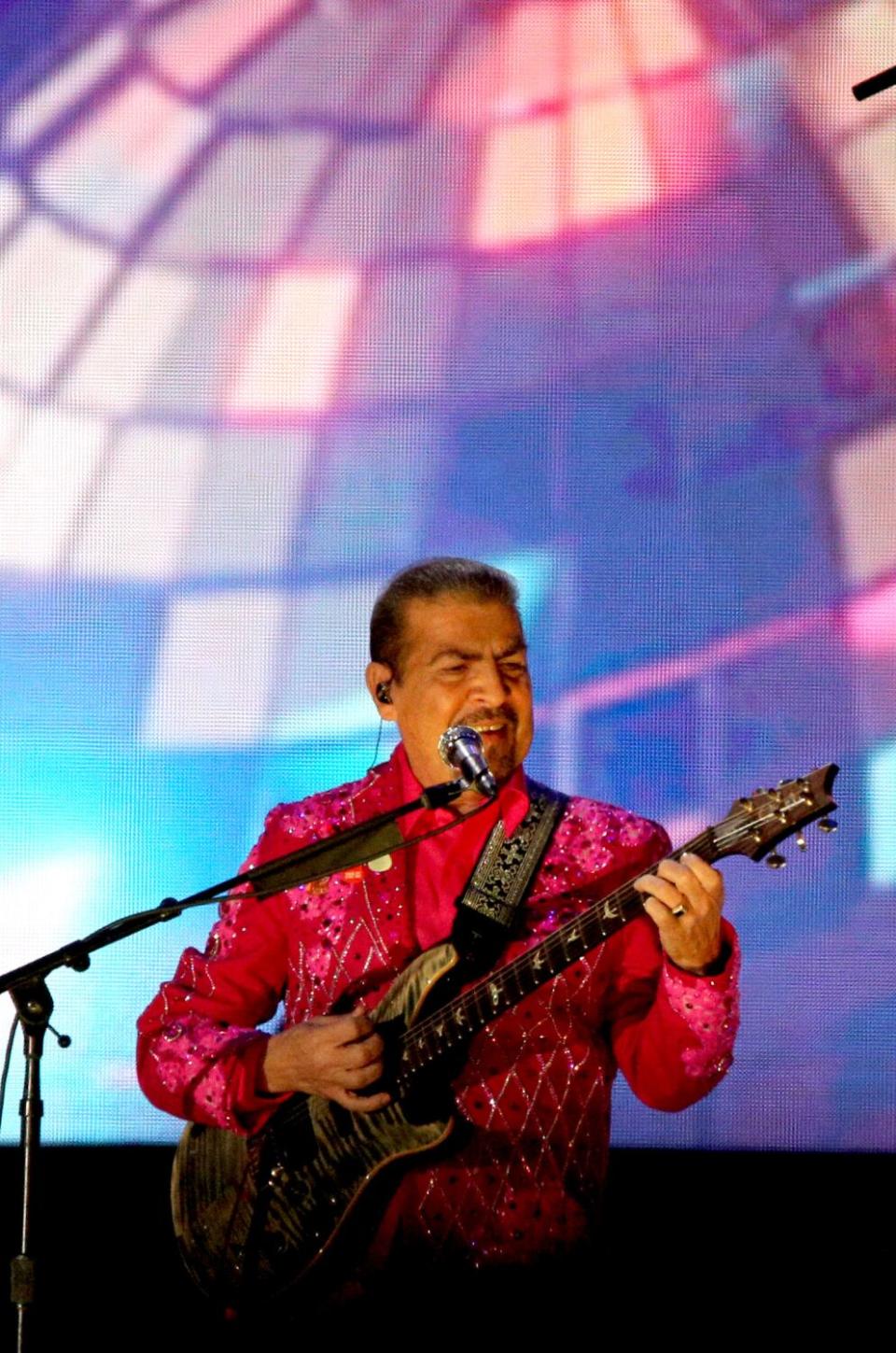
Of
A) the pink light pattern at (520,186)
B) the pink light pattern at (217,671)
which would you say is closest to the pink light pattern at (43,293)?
the pink light pattern at (217,671)

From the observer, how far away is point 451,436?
3770 millimetres

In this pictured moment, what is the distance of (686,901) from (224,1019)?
952 mm

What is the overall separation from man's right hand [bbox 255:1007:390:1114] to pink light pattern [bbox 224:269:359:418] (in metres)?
1.67

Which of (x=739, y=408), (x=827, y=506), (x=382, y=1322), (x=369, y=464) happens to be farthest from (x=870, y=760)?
(x=382, y=1322)

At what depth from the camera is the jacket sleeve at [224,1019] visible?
273 cm

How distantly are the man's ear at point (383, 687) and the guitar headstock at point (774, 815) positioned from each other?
769mm

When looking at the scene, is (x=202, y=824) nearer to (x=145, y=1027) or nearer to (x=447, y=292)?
(x=145, y=1027)

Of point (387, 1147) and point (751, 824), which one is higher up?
point (751, 824)

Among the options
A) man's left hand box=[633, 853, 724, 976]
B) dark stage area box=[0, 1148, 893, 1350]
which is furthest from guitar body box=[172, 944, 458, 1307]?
dark stage area box=[0, 1148, 893, 1350]

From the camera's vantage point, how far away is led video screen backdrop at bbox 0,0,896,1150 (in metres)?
3.64

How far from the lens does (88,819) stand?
3.75 metres

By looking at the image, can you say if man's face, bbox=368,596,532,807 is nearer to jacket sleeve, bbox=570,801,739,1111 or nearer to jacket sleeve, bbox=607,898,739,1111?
jacket sleeve, bbox=570,801,739,1111

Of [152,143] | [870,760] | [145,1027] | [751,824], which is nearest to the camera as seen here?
[751,824]

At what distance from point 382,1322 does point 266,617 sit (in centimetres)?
165
